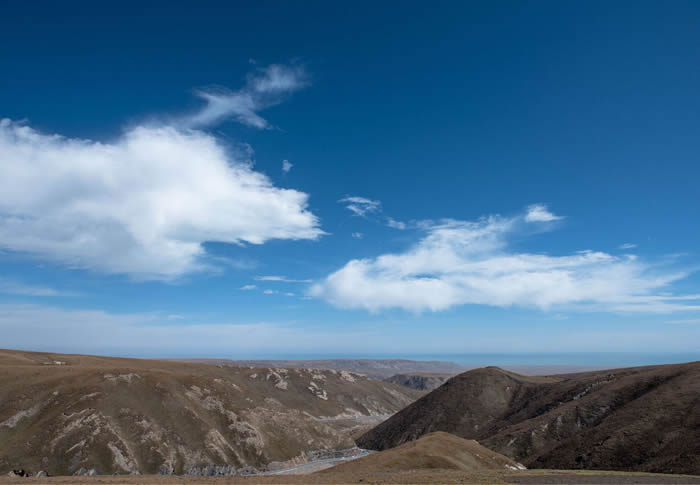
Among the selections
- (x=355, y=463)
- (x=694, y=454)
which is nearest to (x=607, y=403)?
(x=694, y=454)

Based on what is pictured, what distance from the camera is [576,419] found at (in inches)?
3629

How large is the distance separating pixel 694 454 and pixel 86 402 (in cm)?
11633

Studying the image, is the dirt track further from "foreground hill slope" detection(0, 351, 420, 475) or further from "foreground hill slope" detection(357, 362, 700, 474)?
"foreground hill slope" detection(0, 351, 420, 475)

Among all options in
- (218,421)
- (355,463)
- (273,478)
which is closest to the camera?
(273,478)

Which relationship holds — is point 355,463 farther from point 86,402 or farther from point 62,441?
point 86,402

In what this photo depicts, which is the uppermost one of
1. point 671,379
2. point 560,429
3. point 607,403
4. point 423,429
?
point 671,379

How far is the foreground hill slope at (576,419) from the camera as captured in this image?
68750mm

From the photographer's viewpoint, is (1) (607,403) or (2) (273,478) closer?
(2) (273,478)

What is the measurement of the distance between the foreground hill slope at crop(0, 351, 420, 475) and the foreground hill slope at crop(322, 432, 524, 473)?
45.3 metres

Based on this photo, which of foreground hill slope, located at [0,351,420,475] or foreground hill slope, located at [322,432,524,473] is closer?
foreground hill slope, located at [322,432,524,473]

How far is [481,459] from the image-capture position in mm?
67938

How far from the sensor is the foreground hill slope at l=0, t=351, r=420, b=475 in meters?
79.6

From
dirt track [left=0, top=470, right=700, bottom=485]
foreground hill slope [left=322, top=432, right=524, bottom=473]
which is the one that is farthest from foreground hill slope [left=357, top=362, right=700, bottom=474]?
dirt track [left=0, top=470, right=700, bottom=485]

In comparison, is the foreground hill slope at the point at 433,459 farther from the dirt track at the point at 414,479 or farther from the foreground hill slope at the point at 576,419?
the foreground hill slope at the point at 576,419
